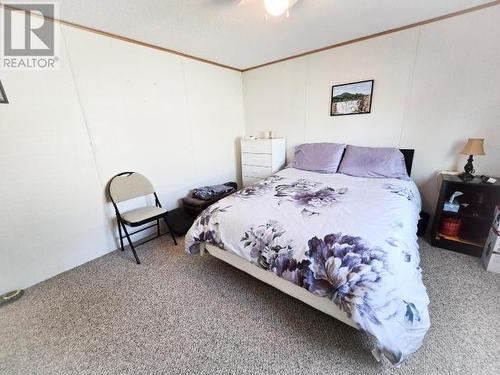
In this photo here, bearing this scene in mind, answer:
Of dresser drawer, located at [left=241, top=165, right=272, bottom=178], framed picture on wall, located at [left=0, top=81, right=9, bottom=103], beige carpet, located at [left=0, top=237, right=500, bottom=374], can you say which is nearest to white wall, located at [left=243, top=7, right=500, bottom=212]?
dresser drawer, located at [left=241, top=165, right=272, bottom=178]

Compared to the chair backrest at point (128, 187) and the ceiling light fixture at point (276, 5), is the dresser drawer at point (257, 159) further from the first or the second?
the ceiling light fixture at point (276, 5)

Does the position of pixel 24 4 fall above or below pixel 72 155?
above

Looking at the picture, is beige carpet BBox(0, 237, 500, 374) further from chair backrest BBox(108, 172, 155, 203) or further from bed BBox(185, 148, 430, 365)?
chair backrest BBox(108, 172, 155, 203)

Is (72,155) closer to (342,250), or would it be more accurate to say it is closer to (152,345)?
(152,345)

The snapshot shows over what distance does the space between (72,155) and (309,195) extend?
2.16 metres

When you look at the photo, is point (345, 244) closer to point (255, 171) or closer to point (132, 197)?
point (132, 197)

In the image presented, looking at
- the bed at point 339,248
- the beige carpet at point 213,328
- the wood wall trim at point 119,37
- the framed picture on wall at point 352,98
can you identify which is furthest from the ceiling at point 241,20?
the beige carpet at point 213,328

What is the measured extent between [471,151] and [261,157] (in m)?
2.20

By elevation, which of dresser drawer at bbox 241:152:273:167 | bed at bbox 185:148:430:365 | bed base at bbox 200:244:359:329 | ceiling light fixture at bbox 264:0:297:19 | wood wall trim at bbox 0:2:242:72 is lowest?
bed base at bbox 200:244:359:329

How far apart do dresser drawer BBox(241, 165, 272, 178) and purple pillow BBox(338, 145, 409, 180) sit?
1.03m

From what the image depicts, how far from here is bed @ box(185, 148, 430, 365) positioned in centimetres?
96

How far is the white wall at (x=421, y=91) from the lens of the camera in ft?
6.32

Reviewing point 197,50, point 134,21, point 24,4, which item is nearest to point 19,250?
point 24,4

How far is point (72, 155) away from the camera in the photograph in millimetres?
1942
